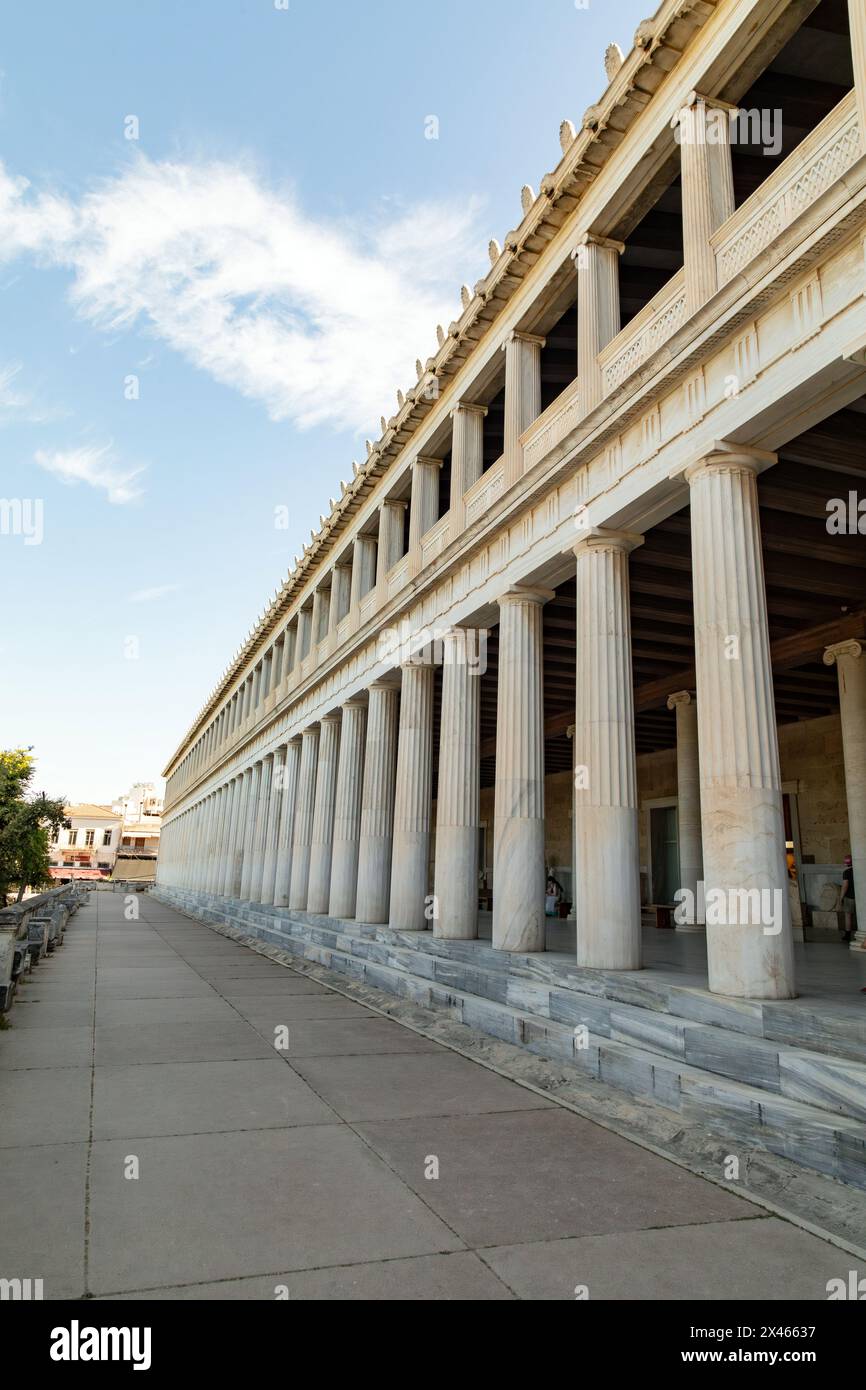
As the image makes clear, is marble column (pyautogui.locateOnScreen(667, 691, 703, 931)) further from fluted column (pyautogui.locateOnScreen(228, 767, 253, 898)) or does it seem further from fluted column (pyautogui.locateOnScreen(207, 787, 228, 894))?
fluted column (pyautogui.locateOnScreen(207, 787, 228, 894))

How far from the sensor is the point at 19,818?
3369cm

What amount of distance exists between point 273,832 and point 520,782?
69.0 feet

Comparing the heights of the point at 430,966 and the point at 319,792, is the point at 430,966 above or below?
below

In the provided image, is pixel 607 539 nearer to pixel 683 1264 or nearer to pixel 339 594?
pixel 683 1264

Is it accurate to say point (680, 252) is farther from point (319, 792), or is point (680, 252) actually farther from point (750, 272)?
point (319, 792)

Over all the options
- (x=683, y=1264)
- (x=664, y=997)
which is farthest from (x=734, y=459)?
(x=683, y=1264)

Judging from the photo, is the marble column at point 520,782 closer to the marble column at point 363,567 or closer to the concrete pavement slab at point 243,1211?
the concrete pavement slab at point 243,1211

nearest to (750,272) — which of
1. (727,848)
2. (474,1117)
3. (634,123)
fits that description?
(634,123)

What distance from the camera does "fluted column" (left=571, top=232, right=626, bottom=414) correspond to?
1176 cm

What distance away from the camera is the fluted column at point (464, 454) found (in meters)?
16.1

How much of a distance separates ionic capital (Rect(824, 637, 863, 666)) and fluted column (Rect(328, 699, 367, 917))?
454 inches

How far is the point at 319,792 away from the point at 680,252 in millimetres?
17328

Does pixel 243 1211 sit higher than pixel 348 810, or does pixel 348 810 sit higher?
pixel 348 810
